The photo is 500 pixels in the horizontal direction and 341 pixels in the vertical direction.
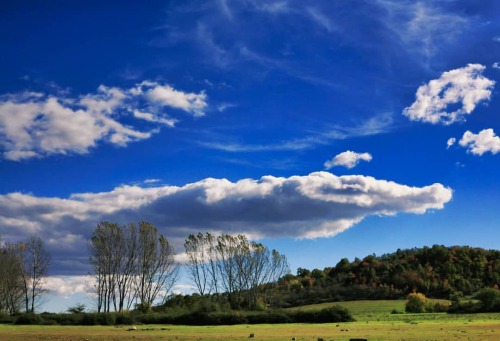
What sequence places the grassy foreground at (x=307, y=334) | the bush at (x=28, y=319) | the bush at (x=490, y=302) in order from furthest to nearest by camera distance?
the bush at (x=490, y=302) < the bush at (x=28, y=319) < the grassy foreground at (x=307, y=334)

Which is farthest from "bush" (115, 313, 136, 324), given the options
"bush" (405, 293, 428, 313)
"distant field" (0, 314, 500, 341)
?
"bush" (405, 293, 428, 313)

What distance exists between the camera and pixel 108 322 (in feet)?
250

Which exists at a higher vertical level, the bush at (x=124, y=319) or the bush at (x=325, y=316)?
the bush at (x=124, y=319)

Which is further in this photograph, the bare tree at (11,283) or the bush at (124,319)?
the bare tree at (11,283)

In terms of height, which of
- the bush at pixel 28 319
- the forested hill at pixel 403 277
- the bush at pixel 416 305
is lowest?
the bush at pixel 416 305

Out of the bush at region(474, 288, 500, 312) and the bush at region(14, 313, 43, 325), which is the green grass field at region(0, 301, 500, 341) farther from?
the bush at region(474, 288, 500, 312)

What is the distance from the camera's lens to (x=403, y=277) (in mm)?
163250

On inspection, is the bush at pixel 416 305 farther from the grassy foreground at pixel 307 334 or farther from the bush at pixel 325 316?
the grassy foreground at pixel 307 334

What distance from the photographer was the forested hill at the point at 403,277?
156 metres

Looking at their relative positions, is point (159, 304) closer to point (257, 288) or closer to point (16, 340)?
point (257, 288)

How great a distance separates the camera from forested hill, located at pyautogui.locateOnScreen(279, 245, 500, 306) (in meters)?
156

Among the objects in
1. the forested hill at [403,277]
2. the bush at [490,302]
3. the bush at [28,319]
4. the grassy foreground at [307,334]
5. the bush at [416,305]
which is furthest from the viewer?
the forested hill at [403,277]

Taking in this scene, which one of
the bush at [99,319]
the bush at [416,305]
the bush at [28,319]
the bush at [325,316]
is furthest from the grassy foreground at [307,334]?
the bush at [416,305]

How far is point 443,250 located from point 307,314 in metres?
117
